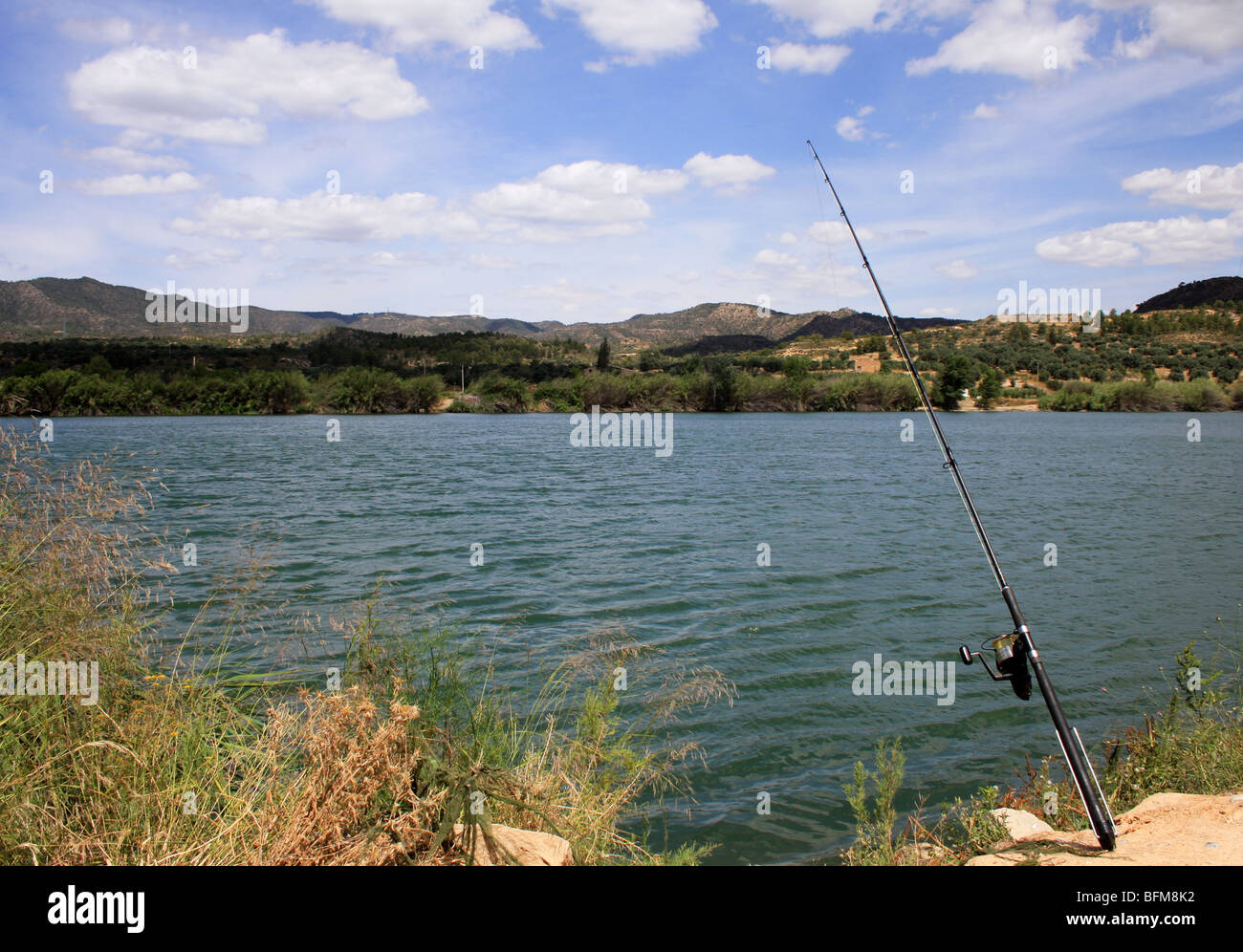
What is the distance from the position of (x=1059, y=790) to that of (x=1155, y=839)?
2.18 m

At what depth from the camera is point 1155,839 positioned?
15.8 ft

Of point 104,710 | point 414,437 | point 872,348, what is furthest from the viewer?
point 872,348

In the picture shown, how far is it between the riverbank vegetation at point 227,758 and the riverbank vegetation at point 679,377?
82457mm

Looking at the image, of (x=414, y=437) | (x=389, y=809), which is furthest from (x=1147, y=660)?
(x=414, y=437)

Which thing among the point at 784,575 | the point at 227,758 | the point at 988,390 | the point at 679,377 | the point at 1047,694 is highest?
the point at 679,377

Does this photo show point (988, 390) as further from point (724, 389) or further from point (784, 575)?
point (784, 575)

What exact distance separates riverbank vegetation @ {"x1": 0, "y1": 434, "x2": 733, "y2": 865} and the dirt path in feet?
7.47

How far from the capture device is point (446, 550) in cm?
1898

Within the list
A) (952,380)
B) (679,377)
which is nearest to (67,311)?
(679,377)

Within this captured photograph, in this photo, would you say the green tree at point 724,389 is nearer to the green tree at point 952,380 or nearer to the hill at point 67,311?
the green tree at point 952,380
